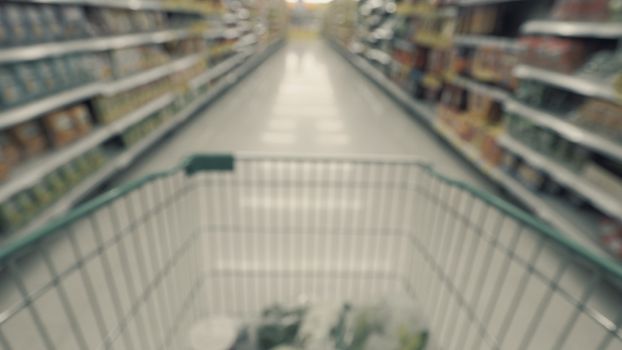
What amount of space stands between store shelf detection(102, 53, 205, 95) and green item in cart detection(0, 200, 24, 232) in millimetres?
1305

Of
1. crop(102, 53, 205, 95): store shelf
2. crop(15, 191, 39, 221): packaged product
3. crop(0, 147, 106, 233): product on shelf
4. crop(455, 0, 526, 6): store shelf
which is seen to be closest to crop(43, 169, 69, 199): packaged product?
crop(0, 147, 106, 233): product on shelf

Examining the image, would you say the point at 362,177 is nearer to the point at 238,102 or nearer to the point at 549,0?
the point at 549,0

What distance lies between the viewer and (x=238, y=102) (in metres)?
6.58

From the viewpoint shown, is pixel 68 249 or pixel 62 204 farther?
pixel 62 204

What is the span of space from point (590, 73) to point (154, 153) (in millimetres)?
4045

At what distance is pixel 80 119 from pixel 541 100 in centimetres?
379

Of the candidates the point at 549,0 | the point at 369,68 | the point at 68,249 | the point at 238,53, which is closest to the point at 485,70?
the point at 549,0

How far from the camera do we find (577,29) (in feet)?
7.73

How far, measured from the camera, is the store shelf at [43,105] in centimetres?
218

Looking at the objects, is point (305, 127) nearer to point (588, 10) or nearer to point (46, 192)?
point (46, 192)

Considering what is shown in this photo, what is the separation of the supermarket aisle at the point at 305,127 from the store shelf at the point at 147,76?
78 cm

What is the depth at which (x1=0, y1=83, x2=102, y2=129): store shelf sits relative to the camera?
7.16 ft

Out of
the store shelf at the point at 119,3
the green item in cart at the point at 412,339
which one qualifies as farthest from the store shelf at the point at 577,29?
the store shelf at the point at 119,3

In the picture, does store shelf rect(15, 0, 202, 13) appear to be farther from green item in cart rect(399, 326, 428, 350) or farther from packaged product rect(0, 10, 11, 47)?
green item in cart rect(399, 326, 428, 350)
